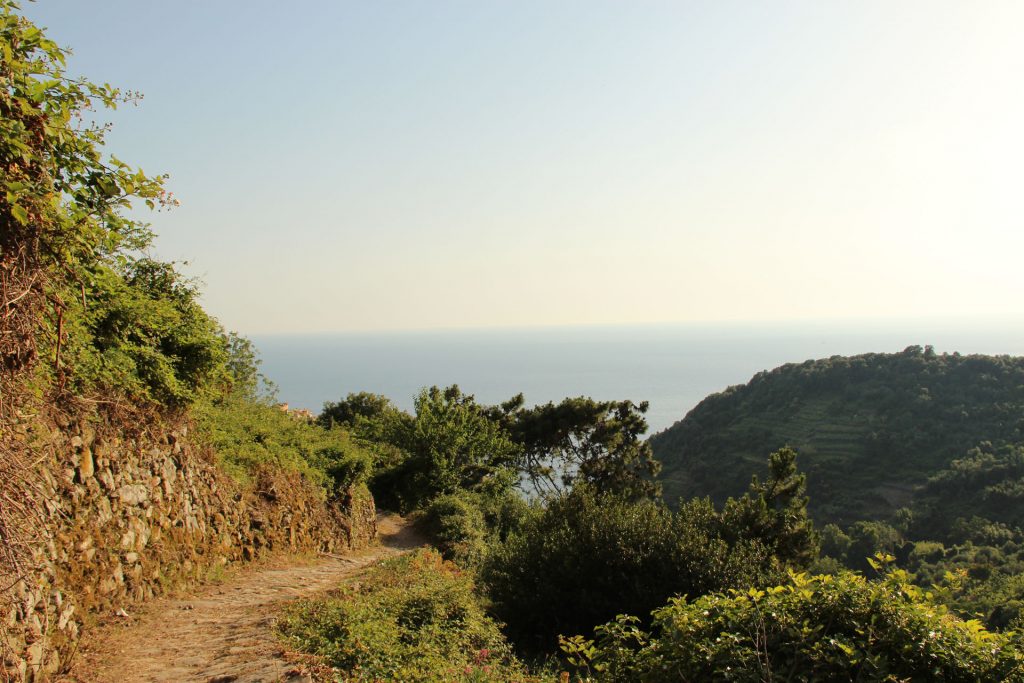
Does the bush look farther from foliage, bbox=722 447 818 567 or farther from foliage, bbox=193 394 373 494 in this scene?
foliage, bbox=722 447 818 567

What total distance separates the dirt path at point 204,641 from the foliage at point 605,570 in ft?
11.5

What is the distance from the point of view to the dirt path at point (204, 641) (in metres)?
5.64

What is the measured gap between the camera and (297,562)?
489 inches

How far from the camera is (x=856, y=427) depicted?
2299 inches

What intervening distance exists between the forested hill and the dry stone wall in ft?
143

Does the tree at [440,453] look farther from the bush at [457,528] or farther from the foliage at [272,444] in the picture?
the foliage at [272,444]

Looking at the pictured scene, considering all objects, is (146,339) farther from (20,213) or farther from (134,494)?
(20,213)

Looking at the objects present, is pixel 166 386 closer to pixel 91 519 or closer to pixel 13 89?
pixel 91 519

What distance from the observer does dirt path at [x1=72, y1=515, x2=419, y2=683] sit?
564 cm

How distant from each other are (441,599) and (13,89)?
7241 millimetres

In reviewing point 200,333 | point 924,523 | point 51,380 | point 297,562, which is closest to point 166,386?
point 200,333

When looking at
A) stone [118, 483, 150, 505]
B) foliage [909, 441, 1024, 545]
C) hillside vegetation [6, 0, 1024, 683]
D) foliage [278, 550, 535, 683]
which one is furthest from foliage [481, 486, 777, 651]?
foliage [909, 441, 1024, 545]

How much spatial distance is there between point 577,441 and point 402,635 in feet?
95.0

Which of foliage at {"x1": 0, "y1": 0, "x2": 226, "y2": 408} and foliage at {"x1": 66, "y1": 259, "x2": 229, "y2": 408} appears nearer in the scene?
foliage at {"x1": 0, "y1": 0, "x2": 226, "y2": 408}
